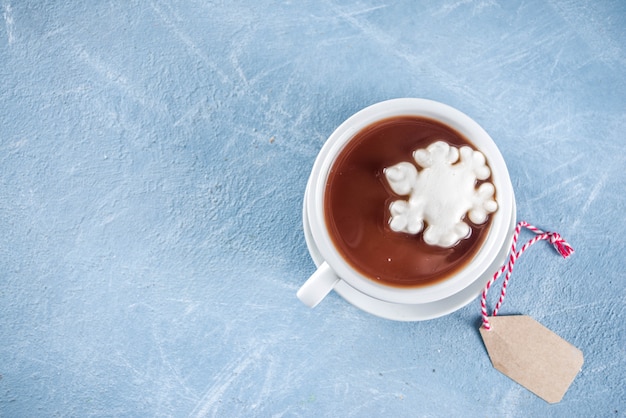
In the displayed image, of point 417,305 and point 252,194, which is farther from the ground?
point 252,194

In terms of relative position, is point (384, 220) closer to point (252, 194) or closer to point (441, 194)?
point (441, 194)

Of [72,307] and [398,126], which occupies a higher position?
[398,126]

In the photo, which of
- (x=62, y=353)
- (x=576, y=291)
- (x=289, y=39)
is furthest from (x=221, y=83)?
(x=576, y=291)

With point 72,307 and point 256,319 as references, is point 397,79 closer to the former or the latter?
point 256,319

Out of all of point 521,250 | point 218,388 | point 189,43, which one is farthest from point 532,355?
point 189,43

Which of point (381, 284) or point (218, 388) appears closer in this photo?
point (381, 284)
